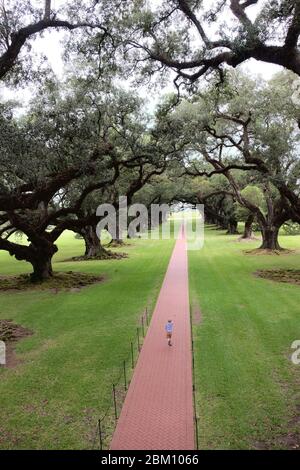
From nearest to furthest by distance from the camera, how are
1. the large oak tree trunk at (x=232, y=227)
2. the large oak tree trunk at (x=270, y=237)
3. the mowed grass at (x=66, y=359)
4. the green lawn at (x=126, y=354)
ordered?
the green lawn at (x=126, y=354) → the mowed grass at (x=66, y=359) → the large oak tree trunk at (x=270, y=237) → the large oak tree trunk at (x=232, y=227)

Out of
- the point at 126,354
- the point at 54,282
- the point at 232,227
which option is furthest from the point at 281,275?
the point at 232,227

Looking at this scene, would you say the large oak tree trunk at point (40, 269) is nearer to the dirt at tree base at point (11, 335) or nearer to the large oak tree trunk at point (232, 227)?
the dirt at tree base at point (11, 335)

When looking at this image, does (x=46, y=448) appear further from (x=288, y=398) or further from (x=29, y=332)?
(x=29, y=332)

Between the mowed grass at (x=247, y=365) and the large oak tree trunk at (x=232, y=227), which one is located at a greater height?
the large oak tree trunk at (x=232, y=227)

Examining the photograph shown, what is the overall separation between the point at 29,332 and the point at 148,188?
40669 millimetres

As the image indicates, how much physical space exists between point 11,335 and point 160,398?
7.73 metres

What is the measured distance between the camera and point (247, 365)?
12086mm

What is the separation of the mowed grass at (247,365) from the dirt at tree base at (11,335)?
569 cm

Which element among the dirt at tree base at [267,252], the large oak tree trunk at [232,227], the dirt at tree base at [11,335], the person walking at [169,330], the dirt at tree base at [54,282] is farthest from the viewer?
the large oak tree trunk at [232,227]

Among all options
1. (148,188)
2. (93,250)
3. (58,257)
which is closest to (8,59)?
(93,250)

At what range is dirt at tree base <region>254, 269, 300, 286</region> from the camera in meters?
24.4

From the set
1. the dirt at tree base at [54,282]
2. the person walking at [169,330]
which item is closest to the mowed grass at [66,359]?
the dirt at tree base at [54,282]

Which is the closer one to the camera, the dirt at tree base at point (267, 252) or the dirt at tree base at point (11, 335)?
the dirt at tree base at point (11, 335)

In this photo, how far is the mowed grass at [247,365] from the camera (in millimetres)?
8680
